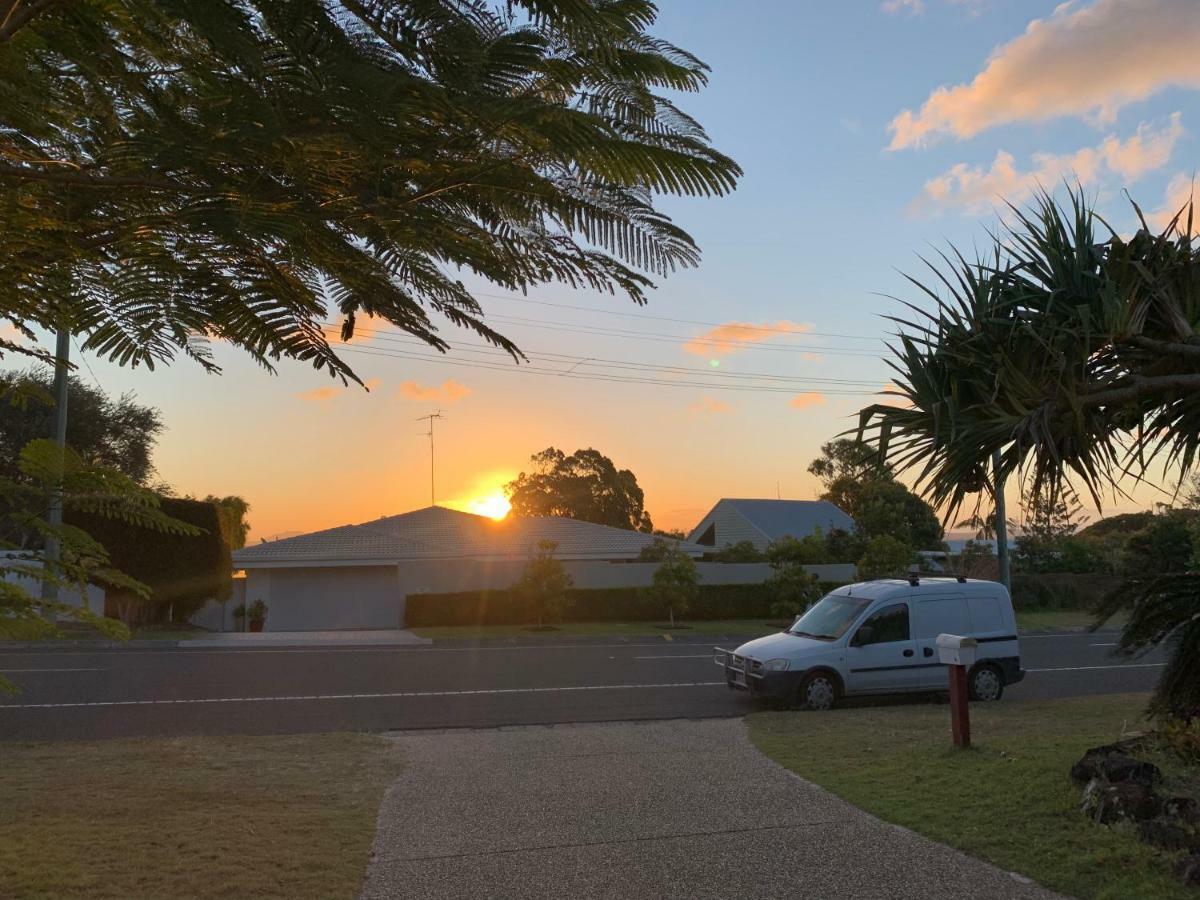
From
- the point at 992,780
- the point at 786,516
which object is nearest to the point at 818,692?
the point at 992,780

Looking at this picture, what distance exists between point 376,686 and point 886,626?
26.9 feet

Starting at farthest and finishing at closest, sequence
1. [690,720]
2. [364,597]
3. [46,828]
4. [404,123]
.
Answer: [364,597] < [690,720] < [46,828] < [404,123]

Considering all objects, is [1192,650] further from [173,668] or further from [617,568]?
[617,568]

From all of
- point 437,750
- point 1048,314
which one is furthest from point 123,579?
point 437,750

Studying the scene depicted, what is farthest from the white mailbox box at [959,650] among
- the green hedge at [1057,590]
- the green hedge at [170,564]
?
the green hedge at [1057,590]

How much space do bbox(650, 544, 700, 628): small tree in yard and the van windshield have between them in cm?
1558

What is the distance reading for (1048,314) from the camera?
7.06 meters

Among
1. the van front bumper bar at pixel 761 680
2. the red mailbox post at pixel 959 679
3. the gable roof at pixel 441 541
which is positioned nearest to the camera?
the red mailbox post at pixel 959 679

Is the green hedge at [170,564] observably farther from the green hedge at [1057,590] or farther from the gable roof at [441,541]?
the green hedge at [1057,590]

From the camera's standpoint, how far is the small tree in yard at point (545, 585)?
30.0 meters

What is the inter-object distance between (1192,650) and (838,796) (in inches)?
120

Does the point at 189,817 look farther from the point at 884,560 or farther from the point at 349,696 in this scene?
the point at 884,560

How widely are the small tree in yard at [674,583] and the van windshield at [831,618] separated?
15.6 m

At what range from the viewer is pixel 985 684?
14852 millimetres
